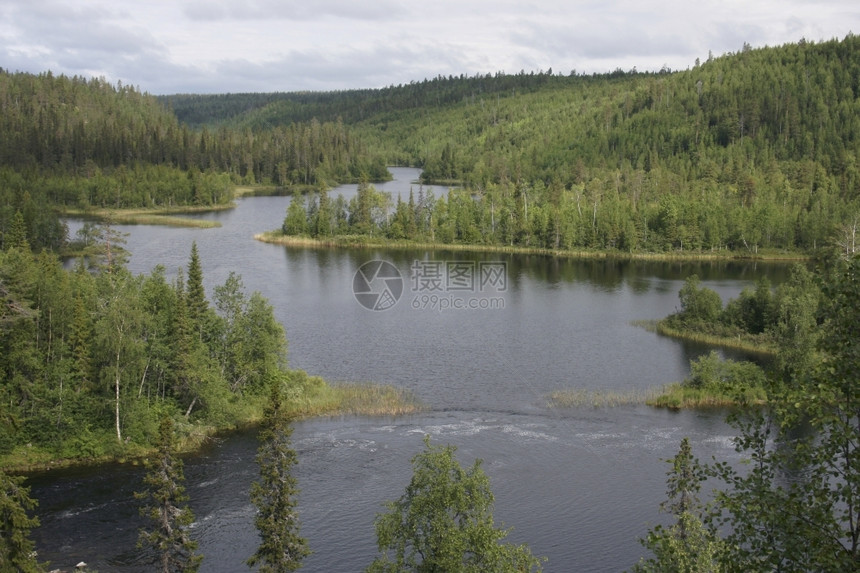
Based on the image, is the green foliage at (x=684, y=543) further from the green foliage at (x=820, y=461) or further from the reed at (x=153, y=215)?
the reed at (x=153, y=215)

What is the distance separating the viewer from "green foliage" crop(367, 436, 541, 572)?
24.9 m

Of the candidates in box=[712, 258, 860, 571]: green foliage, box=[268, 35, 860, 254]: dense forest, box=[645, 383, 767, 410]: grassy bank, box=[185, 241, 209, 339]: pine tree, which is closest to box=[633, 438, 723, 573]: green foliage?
box=[712, 258, 860, 571]: green foliage

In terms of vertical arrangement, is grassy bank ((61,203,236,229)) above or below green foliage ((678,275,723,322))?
above

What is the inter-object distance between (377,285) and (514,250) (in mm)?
30924

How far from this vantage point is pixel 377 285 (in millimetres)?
96062

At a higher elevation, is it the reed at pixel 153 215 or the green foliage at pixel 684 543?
the reed at pixel 153 215

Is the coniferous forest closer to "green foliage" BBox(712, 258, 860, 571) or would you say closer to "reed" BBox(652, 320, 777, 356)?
"green foliage" BBox(712, 258, 860, 571)

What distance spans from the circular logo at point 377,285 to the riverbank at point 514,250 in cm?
1442

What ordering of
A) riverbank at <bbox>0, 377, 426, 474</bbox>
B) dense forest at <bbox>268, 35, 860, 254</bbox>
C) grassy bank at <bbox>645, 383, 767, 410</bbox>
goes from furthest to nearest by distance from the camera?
dense forest at <bbox>268, 35, 860, 254</bbox> < grassy bank at <bbox>645, 383, 767, 410</bbox> < riverbank at <bbox>0, 377, 426, 474</bbox>

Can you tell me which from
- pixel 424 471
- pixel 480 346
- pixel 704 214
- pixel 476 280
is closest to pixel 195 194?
pixel 476 280

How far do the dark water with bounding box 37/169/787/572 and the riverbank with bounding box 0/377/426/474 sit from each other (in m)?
1.14

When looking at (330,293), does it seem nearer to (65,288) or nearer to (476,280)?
(476,280)

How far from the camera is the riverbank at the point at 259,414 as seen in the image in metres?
44.9

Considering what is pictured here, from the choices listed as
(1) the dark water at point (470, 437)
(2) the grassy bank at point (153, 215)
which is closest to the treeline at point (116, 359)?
(1) the dark water at point (470, 437)
